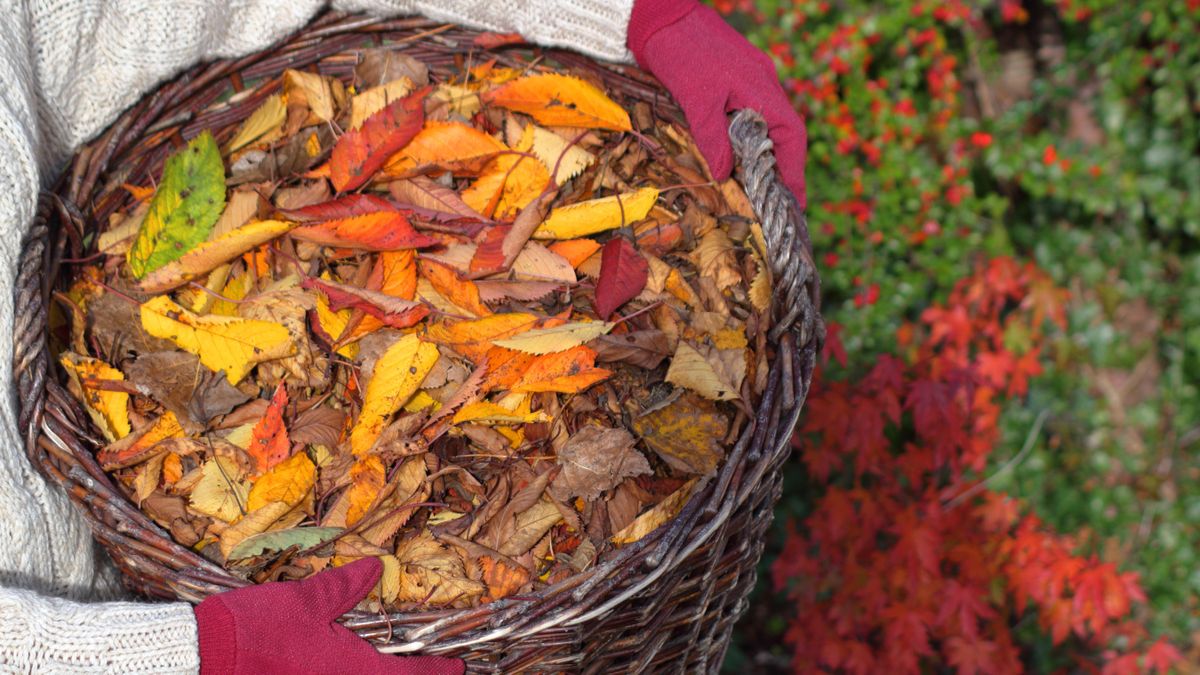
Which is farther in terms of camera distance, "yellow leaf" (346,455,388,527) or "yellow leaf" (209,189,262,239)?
"yellow leaf" (209,189,262,239)

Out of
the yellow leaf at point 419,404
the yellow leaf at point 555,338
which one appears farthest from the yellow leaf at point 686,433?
the yellow leaf at point 419,404

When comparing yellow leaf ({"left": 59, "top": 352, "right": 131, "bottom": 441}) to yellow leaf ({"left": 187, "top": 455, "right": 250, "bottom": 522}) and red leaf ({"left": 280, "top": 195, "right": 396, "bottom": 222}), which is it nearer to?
yellow leaf ({"left": 187, "top": 455, "right": 250, "bottom": 522})

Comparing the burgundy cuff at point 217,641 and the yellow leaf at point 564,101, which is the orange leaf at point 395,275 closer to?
the yellow leaf at point 564,101

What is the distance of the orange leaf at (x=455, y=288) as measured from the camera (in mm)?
1188

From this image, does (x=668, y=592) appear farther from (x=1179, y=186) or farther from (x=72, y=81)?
(x=1179, y=186)

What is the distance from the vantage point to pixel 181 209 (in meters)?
1.19

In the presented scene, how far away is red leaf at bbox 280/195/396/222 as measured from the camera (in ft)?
3.98

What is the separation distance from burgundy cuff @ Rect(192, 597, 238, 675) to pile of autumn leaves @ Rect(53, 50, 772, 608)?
0.28 ft

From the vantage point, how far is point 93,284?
1.20m

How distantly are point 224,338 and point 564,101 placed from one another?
495 millimetres

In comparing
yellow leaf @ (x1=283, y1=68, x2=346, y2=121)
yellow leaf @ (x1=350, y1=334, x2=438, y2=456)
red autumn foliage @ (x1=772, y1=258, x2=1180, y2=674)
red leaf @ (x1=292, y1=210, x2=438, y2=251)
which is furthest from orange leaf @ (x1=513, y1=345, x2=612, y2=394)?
red autumn foliage @ (x1=772, y1=258, x2=1180, y2=674)

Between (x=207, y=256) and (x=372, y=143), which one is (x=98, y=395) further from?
(x=372, y=143)

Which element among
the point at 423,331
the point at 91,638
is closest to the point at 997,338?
the point at 423,331

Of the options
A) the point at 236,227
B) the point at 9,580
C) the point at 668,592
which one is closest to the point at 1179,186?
the point at 668,592
